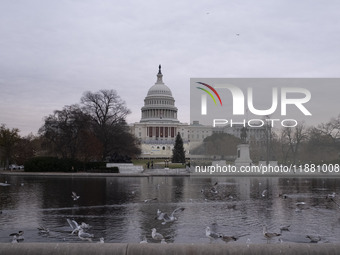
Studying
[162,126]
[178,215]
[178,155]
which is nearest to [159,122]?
[162,126]

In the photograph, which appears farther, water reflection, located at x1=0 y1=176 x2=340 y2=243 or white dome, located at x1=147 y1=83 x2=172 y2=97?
white dome, located at x1=147 y1=83 x2=172 y2=97

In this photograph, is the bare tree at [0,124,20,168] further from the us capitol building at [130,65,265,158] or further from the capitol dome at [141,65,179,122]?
the capitol dome at [141,65,179,122]

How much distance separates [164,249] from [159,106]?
14239cm

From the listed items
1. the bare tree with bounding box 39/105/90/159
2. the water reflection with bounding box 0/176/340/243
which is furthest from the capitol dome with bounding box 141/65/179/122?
the water reflection with bounding box 0/176/340/243

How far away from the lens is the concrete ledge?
6633 millimetres

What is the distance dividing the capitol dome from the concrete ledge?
14046cm

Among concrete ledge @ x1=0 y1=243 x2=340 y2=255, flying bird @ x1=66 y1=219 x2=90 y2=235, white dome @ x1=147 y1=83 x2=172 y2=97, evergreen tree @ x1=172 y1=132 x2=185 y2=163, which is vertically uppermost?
white dome @ x1=147 y1=83 x2=172 y2=97

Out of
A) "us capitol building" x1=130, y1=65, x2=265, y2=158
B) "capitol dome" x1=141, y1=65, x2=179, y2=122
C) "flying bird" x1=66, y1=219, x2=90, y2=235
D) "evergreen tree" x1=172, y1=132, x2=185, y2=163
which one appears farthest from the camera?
"capitol dome" x1=141, y1=65, x2=179, y2=122

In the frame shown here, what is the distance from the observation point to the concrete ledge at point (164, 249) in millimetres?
6633

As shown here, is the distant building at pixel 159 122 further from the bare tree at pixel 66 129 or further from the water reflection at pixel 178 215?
the water reflection at pixel 178 215

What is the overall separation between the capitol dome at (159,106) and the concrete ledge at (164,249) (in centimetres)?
14046

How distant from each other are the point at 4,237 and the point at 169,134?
446 feet

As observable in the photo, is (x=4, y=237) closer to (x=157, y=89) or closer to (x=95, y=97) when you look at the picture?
(x=95, y=97)

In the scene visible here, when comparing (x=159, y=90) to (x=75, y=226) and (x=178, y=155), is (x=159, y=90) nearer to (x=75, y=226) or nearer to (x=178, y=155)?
(x=178, y=155)
